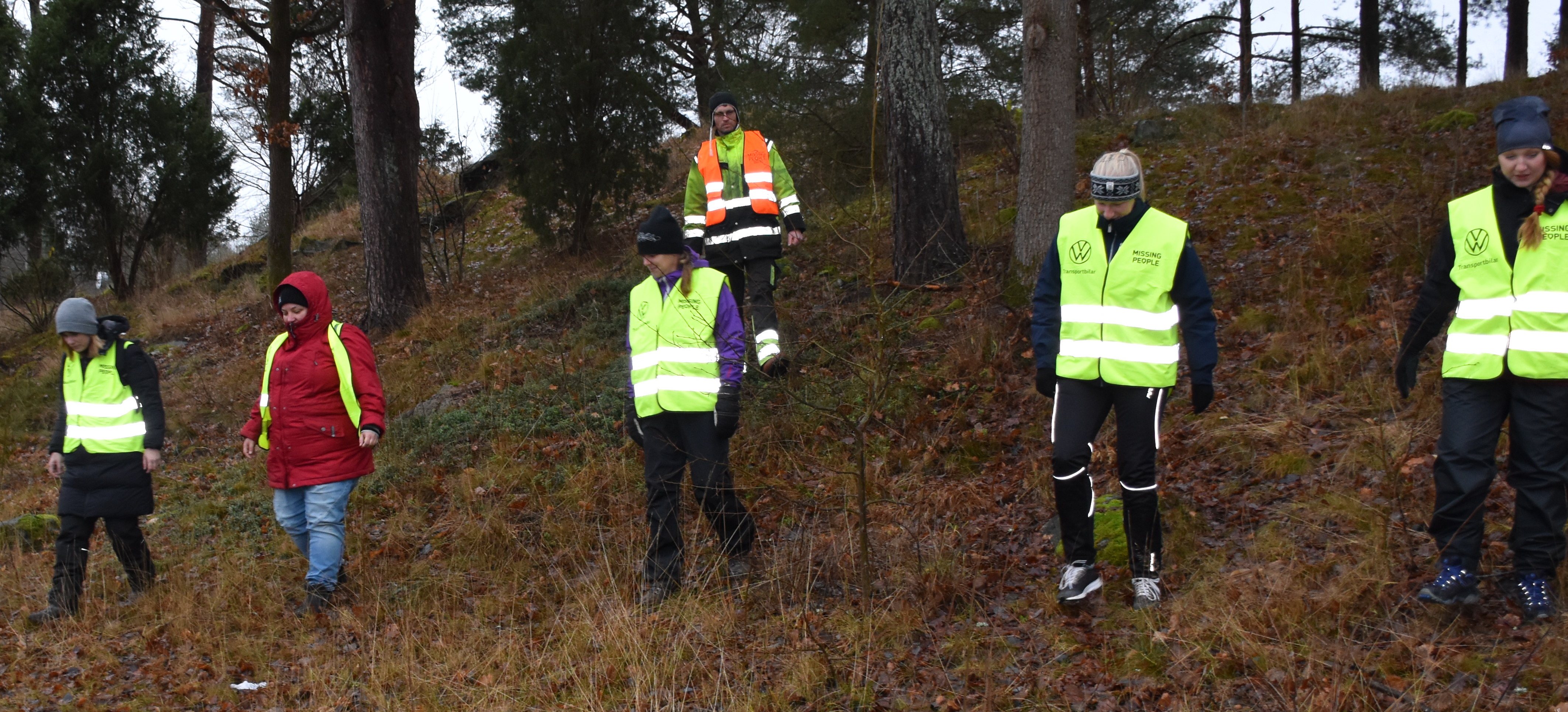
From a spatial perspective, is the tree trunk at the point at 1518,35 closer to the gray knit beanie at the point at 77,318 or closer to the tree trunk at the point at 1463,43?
the tree trunk at the point at 1463,43

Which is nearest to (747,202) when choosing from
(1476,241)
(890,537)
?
(890,537)

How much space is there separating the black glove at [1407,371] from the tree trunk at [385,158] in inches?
440

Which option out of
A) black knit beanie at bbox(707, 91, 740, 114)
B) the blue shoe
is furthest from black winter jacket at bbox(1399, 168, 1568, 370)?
black knit beanie at bbox(707, 91, 740, 114)

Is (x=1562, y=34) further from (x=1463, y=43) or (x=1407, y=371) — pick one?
(x=1407, y=371)

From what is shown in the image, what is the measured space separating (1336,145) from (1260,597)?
26.8 ft

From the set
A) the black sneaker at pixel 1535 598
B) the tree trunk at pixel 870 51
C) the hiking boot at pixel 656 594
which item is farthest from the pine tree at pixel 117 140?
the black sneaker at pixel 1535 598

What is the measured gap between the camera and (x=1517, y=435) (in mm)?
3902

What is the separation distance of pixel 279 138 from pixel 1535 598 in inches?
535

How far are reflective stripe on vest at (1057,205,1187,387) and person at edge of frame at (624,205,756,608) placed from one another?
1590 mm

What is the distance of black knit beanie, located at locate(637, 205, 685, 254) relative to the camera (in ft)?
16.4

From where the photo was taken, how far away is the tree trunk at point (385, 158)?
12.7m

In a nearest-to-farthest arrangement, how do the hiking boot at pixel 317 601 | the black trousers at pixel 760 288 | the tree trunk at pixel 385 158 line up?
the hiking boot at pixel 317 601, the black trousers at pixel 760 288, the tree trunk at pixel 385 158

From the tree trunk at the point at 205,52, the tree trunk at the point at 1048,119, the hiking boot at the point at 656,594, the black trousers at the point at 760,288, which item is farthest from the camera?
the tree trunk at the point at 205,52

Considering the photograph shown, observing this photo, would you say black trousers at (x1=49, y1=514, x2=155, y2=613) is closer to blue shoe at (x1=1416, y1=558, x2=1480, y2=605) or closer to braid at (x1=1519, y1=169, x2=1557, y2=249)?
blue shoe at (x1=1416, y1=558, x2=1480, y2=605)
